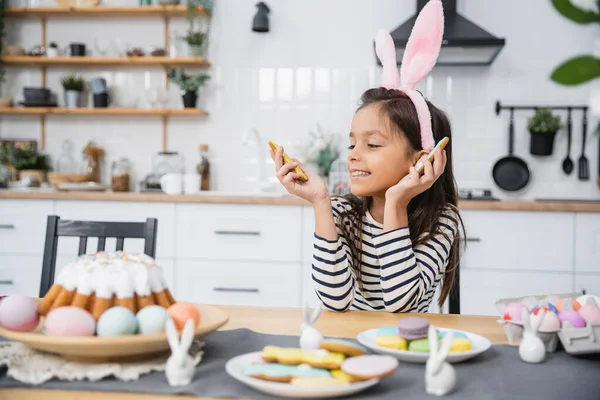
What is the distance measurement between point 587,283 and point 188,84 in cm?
227

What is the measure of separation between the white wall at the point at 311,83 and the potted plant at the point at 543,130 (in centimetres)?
8

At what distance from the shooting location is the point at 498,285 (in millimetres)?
3025

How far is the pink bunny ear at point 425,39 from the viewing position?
1.50 metres

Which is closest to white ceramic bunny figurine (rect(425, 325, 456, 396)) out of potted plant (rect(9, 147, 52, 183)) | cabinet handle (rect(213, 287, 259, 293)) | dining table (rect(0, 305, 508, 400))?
dining table (rect(0, 305, 508, 400))

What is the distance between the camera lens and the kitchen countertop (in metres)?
2.96

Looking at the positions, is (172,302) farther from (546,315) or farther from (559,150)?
(559,150)

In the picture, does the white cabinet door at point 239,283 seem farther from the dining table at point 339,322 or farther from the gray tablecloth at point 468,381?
the gray tablecloth at point 468,381

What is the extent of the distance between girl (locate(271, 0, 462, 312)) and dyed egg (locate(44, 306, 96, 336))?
26.6 inches

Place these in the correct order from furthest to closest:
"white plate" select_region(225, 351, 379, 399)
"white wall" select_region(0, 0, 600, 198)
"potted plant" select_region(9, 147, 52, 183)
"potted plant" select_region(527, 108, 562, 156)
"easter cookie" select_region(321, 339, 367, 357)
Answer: "potted plant" select_region(9, 147, 52, 183), "white wall" select_region(0, 0, 600, 198), "potted plant" select_region(527, 108, 562, 156), "easter cookie" select_region(321, 339, 367, 357), "white plate" select_region(225, 351, 379, 399)

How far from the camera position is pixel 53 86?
3.92m

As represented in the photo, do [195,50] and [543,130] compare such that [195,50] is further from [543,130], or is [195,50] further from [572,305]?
[572,305]

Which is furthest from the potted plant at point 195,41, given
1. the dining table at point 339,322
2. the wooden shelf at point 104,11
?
the dining table at point 339,322

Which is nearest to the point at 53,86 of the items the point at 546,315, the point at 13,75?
the point at 13,75

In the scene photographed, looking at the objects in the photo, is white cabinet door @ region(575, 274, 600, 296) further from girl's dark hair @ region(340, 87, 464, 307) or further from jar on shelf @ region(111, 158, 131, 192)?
jar on shelf @ region(111, 158, 131, 192)
